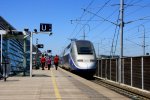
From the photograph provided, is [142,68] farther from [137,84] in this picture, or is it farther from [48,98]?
[48,98]

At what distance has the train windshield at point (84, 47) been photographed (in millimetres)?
40125

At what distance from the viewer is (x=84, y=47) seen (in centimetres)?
4044

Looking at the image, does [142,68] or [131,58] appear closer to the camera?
[142,68]

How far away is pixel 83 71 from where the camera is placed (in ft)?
131

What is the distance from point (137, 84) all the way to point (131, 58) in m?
1.82

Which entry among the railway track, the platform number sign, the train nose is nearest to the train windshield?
the train nose

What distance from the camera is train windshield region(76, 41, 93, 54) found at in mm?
40125

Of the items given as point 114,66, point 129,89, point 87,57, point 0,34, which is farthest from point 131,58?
point 87,57

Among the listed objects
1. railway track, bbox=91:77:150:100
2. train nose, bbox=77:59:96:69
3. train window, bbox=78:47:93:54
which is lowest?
railway track, bbox=91:77:150:100

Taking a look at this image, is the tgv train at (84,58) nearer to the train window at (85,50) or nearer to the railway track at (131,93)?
the train window at (85,50)

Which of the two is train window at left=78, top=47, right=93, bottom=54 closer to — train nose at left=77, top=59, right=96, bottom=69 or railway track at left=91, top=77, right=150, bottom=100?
train nose at left=77, top=59, right=96, bottom=69

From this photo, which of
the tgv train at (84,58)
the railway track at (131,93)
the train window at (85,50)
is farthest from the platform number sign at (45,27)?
the train window at (85,50)

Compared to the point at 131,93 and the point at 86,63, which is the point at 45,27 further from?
the point at 86,63

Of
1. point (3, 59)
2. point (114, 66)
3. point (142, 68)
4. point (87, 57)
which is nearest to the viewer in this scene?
point (142, 68)
